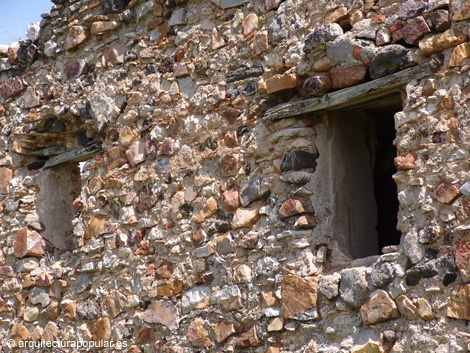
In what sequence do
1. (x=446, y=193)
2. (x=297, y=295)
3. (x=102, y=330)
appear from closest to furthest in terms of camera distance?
(x=446, y=193)
(x=297, y=295)
(x=102, y=330)

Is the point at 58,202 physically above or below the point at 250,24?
below

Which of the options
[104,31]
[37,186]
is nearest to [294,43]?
[104,31]

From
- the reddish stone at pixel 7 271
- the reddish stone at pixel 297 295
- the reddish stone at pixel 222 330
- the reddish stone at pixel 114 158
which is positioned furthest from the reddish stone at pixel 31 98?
the reddish stone at pixel 297 295

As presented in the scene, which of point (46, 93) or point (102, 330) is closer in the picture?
point (102, 330)

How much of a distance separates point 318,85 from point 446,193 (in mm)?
970

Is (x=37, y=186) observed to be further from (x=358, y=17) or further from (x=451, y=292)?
(x=451, y=292)

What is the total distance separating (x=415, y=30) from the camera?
3316mm

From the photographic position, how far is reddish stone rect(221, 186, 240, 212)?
402 cm

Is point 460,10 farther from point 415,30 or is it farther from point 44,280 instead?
point 44,280

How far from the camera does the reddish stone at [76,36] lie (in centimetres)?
508

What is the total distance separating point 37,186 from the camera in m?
5.51

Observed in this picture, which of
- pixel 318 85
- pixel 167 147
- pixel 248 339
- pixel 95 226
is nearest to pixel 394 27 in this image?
pixel 318 85

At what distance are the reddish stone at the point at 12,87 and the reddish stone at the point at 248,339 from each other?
9.84ft

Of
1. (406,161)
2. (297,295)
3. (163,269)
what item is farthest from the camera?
(163,269)
